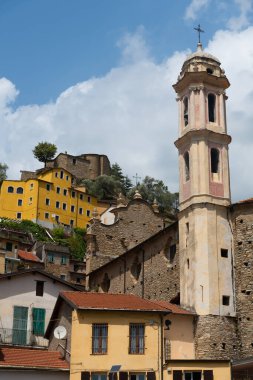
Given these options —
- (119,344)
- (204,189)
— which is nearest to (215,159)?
(204,189)

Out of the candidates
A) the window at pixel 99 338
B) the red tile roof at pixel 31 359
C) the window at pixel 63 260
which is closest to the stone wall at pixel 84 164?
the window at pixel 63 260

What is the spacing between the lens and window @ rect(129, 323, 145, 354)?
30.5 metres

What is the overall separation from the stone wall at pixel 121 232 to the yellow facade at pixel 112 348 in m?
23.5

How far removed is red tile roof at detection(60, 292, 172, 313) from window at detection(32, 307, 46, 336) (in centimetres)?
453

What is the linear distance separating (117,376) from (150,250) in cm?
1540

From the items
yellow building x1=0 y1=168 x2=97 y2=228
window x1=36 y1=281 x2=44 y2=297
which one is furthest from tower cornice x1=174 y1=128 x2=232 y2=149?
yellow building x1=0 y1=168 x2=97 y2=228

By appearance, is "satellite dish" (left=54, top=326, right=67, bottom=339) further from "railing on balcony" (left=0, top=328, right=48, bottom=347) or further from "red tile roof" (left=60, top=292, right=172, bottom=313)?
"railing on balcony" (left=0, top=328, right=48, bottom=347)

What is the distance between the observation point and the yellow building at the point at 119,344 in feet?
97.1

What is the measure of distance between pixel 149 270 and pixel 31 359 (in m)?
15.0

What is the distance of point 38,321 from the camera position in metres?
35.8

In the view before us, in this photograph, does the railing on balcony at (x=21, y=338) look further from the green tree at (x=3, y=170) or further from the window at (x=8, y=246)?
the green tree at (x=3, y=170)

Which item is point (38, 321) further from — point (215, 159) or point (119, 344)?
point (215, 159)

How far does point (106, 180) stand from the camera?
118 meters

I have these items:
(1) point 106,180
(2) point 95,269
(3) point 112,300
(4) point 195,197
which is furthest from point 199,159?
(1) point 106,180
